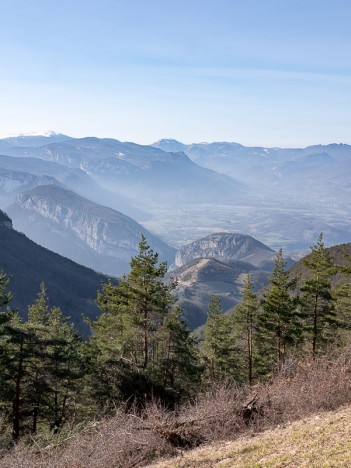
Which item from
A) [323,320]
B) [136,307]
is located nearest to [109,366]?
[136,307]

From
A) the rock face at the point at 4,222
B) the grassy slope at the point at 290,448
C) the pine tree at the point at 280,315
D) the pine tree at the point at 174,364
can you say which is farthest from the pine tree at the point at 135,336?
the rock face at the point at 4,222

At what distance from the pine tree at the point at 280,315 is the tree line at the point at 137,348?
0.20 feet

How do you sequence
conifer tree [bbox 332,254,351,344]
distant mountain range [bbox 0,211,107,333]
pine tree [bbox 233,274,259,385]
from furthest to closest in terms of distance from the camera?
distant mountain range [bbox 0,211,107,333] → pine tree [bbox 233,274,259,385] → conifer tree [bbox 332,254,351,344]

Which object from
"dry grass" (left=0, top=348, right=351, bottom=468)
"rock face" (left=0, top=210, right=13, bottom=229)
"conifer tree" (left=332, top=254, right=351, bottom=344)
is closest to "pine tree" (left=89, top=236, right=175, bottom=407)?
"dry grass" (left=0, top=348, right=351, bottom=468)

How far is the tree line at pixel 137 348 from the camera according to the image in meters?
20.4

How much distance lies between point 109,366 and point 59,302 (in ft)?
450

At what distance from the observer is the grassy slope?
8.70 m

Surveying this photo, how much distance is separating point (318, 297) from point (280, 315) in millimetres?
2664

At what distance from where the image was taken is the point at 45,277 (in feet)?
545

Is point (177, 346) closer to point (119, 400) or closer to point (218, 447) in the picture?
point (119, 400)

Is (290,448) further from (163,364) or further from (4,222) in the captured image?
(4,222)

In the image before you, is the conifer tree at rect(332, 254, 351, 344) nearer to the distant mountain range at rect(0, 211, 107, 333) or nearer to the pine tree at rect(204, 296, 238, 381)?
the pine tree at rect(204, 296, 238, 381)

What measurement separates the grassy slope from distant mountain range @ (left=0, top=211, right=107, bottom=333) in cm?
13545

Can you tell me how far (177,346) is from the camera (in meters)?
24.8
